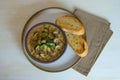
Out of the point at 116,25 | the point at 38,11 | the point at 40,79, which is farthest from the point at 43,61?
the point at 116,25

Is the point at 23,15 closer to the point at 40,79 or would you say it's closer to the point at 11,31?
the point at 11,31

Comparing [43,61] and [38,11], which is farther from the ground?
[38,11]

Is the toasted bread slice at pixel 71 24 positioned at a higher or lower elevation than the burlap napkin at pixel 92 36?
higher
